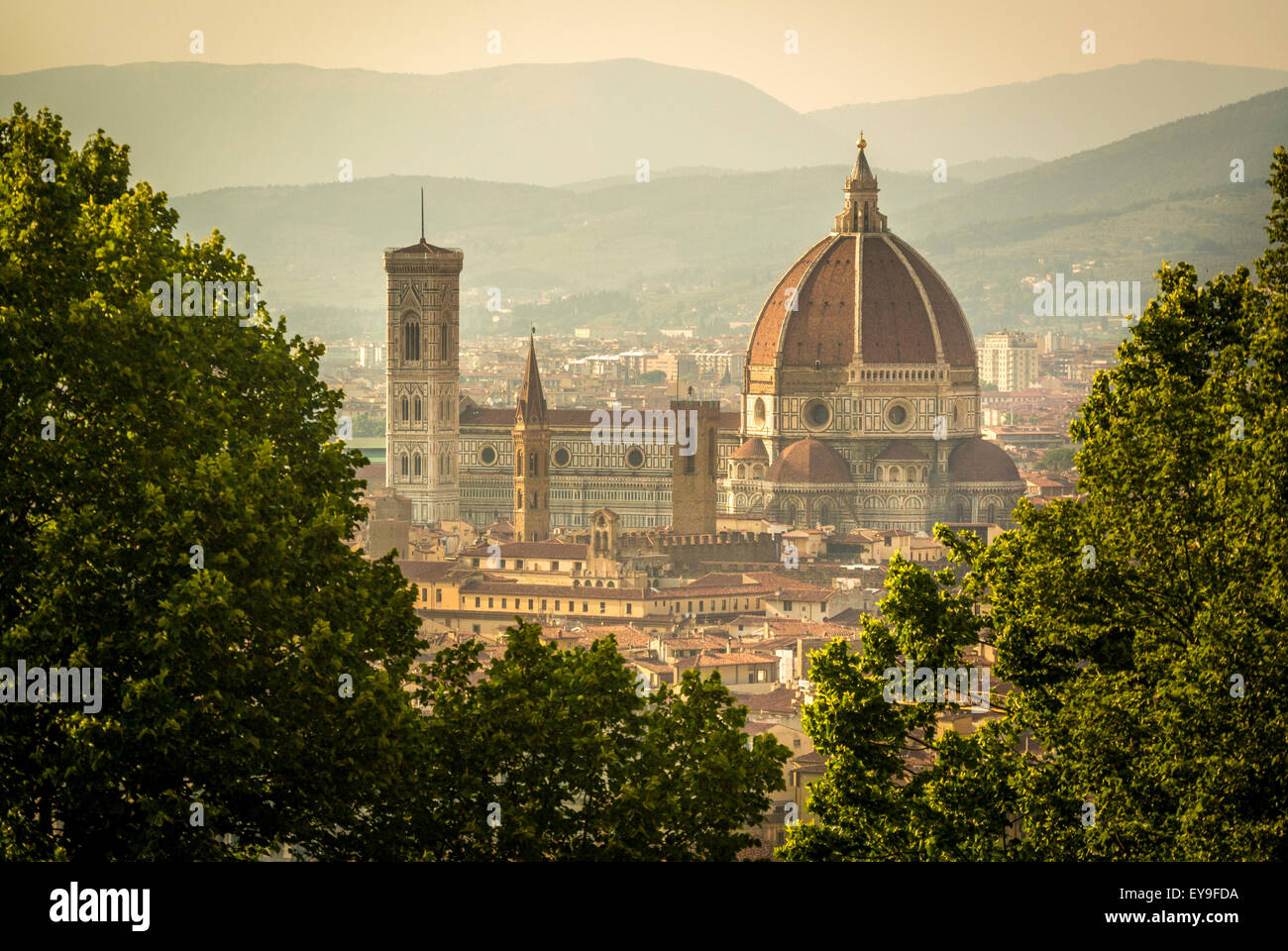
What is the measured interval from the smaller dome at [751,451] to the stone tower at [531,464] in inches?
416

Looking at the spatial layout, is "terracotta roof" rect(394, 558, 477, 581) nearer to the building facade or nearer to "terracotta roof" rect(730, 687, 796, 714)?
"terracotta roof" rect(730, 687, 796, 714)

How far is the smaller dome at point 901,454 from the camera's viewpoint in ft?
358

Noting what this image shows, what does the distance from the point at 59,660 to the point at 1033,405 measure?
16072 centimetres

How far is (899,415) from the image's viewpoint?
113062mm

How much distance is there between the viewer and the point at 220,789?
48.0ft

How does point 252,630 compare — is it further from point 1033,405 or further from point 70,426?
point 1033,405

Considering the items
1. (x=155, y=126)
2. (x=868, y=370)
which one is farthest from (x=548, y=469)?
(x=155, y=126)

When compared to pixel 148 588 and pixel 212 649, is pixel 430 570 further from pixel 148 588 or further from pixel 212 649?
pixel 212 649

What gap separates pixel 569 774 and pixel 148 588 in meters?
3.87

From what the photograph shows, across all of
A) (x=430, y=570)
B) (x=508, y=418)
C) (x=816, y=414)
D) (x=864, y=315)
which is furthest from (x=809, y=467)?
(x=430, y=570)

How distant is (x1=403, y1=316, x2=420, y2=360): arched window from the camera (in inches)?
4412

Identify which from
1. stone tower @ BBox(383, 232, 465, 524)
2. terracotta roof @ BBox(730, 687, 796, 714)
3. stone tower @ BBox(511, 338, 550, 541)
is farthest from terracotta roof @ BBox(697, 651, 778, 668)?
stone tower @ BBox(383, 232, 465, 524)

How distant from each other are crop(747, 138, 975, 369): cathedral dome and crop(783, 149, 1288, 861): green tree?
95870 millimetres

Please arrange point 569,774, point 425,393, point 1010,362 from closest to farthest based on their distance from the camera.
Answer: point 569,774 < point 425,393 < point 1010,362
